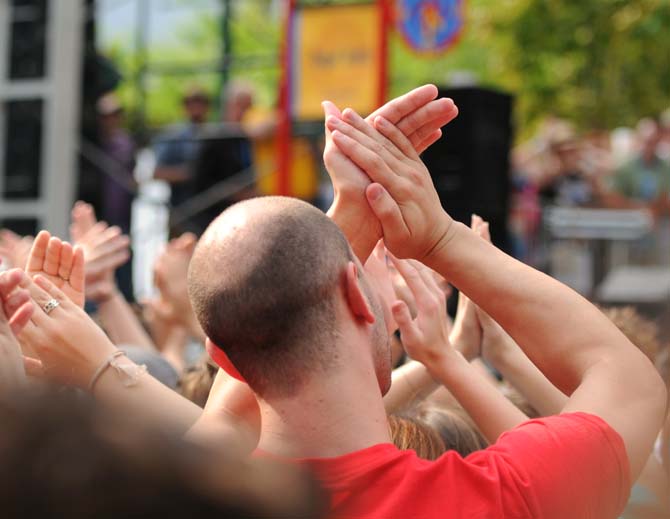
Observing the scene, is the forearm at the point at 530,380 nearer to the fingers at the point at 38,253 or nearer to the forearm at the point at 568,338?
the forearm at the point at 568,338

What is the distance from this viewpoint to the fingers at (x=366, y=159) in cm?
185

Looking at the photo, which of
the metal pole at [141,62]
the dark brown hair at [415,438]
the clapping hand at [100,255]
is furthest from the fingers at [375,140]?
the metal pole at [141,62]

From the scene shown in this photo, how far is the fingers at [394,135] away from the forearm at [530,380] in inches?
29.9

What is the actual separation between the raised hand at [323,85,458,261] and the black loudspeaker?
201 inches

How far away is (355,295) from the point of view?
5.18 ft

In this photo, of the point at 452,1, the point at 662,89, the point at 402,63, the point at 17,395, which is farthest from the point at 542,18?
the point at 17,395

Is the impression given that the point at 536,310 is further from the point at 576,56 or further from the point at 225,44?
the point at 576,56

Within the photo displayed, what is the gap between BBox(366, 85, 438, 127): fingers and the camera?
188 centimetres

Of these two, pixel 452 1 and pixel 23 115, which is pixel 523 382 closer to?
pixel 23 115

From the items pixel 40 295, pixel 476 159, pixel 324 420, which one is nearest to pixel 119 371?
pixel 40 295

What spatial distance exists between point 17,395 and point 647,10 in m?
14.8

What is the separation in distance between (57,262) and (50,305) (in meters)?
0.26

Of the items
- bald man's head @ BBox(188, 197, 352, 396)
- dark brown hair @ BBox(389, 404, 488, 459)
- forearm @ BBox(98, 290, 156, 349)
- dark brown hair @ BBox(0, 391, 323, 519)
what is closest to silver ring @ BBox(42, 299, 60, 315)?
bald man's head @ BBox(188, 197, 352, 396)

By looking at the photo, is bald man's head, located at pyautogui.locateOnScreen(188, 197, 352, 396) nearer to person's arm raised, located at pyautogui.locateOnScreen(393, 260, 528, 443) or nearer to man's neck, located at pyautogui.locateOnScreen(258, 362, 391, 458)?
man's neck, located at pyautogui.locateOnScreen(258, 362, 391, 458)
